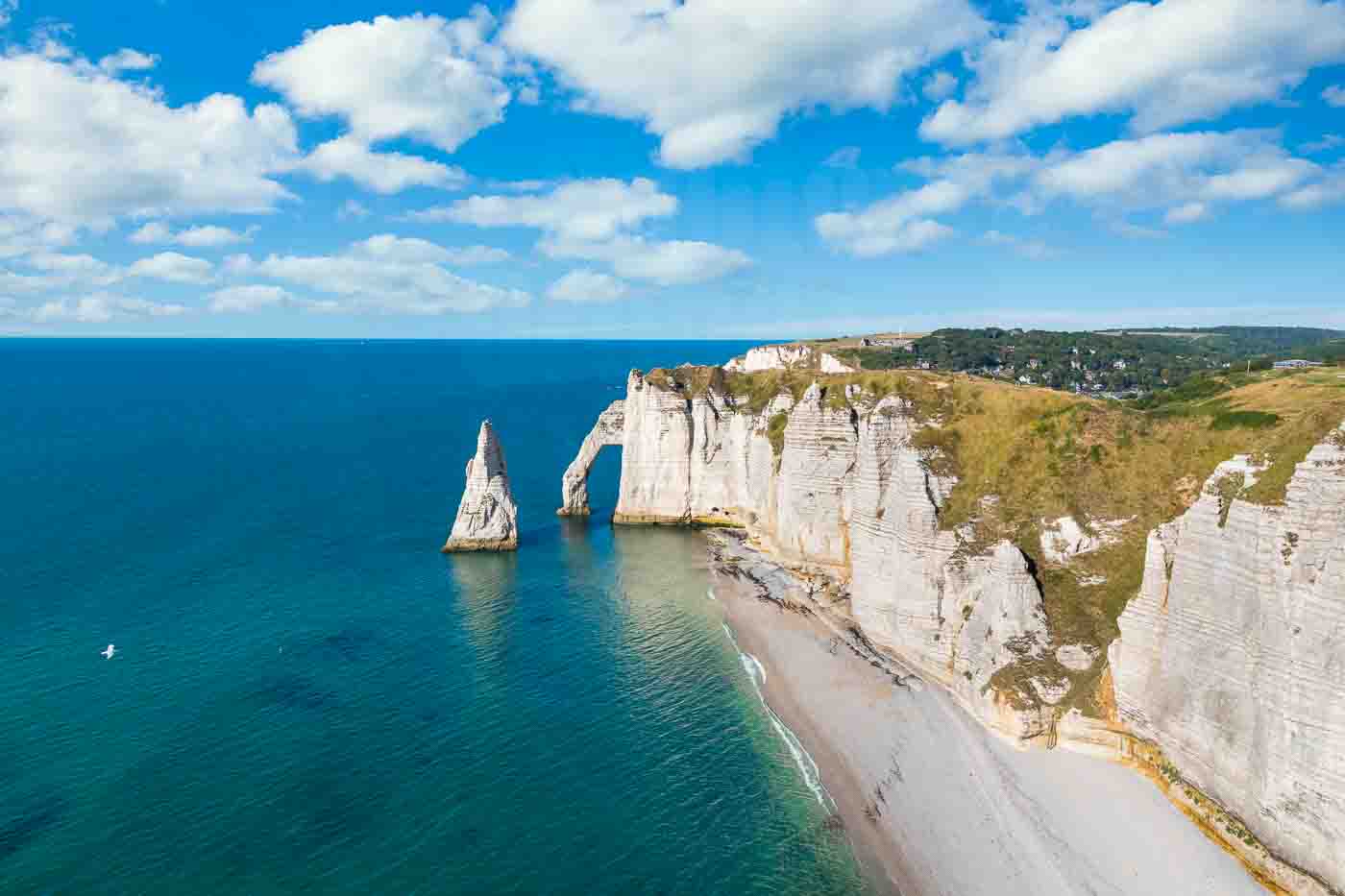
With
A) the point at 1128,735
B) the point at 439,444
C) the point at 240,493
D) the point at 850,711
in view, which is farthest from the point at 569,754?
the point at 439,444

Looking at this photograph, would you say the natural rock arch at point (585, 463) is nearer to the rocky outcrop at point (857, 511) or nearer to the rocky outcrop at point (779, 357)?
the rocky outcrop at point (857, 511)

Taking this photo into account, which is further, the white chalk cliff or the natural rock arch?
the natural rock arch

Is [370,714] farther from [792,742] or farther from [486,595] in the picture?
[792,742]

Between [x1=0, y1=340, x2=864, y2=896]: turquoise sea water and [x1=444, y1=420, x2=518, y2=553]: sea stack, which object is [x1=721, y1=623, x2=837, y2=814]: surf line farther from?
[x1=444, y1=420, x2=518, y2=553]: sea stack

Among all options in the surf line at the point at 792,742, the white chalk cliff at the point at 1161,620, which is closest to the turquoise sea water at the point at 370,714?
the surf line at the point at 792,742

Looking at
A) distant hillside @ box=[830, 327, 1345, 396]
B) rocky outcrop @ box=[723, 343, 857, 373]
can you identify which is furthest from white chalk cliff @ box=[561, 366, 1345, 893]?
distant hillside @ box=[830, 327, 1345, 396]

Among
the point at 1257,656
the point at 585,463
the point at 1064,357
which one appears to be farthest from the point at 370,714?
the point at 1064,357
